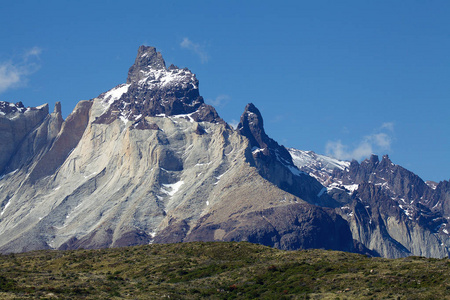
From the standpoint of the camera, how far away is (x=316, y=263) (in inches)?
5517

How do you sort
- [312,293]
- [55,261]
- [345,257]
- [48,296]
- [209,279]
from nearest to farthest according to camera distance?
[48,296], [312,293], [209,279], [345,257], [55,261]

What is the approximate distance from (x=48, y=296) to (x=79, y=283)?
15.3 metres

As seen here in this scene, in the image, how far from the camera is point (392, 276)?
12338cm

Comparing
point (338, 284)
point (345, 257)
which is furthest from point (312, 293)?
point (345, 257)

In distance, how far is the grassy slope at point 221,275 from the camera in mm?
118750

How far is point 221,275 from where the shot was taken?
452 feet

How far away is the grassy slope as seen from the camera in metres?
119

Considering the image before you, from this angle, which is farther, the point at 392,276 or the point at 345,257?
the point at 345,257

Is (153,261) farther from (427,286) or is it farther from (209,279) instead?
(427,286)

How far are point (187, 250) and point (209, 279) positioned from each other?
3076 centimetres

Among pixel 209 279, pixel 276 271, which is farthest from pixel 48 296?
pixel 276 271

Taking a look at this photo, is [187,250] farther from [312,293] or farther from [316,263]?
[312,293]

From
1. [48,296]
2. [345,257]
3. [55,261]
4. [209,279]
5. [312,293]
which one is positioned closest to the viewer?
[48,296]

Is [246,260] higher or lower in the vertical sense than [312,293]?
higher
